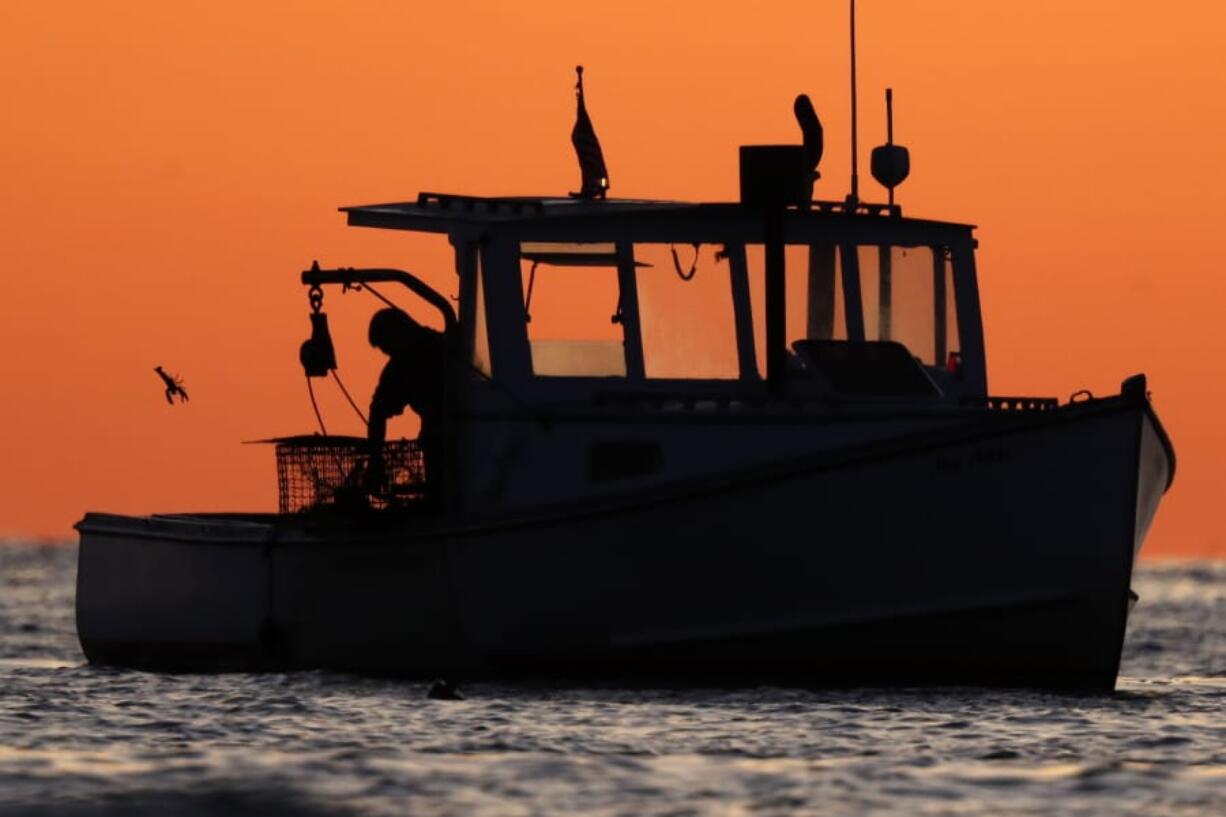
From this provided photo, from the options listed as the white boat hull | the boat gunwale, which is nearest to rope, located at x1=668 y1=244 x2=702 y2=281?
the boat gunwale

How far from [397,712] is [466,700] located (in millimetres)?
1020

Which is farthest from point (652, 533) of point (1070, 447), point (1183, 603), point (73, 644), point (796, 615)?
point (1183, 603)

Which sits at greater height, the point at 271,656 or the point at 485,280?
the point at 485,280

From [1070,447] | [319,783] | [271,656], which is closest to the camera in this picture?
[319,783]

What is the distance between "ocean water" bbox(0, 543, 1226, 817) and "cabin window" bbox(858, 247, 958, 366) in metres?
3.11

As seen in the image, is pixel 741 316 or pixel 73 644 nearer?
pixel 741 316

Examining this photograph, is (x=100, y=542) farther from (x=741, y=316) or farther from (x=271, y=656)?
(x=741, y=316)

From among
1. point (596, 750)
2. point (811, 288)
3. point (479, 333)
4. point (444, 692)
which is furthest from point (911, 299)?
point (596, 750)

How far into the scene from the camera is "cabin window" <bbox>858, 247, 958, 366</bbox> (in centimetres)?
2902

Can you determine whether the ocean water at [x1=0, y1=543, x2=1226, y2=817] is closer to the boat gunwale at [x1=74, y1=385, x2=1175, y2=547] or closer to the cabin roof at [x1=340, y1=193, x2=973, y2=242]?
the boat gunwale at [x1=74, y1=385, x2=1175, y2=547]

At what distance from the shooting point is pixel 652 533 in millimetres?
26375

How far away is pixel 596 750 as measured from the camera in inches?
908

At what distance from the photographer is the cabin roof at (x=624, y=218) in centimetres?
2844

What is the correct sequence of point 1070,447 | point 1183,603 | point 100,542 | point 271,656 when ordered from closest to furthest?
1. point 1070,447
2. point 271,656
3. point 100,542
4. point 1183,603
